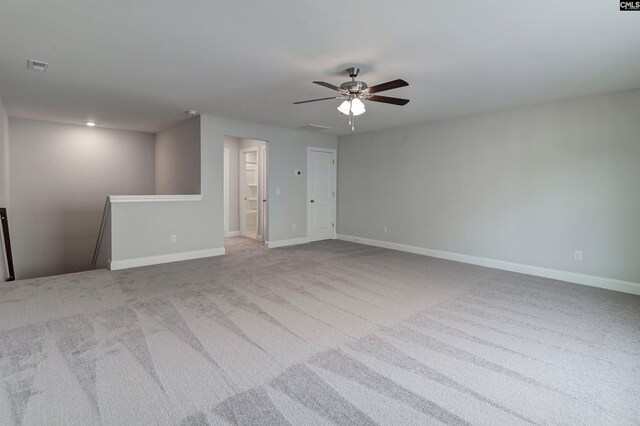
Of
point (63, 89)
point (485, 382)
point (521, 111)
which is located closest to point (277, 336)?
point (485, 382)

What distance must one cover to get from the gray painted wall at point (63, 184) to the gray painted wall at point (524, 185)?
549 cm

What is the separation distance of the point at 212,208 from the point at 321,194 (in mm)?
2609

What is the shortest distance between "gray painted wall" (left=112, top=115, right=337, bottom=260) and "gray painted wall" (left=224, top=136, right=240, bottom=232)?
1862 millimetres

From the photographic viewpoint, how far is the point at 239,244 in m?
6.91

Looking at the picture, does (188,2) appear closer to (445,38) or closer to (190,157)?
(445,38)

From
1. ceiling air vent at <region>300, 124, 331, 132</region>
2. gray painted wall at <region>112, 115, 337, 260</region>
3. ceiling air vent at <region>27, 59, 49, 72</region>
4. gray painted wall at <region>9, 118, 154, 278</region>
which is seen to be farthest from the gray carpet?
ceiling air vent at <region>300, 124, 331, 132</region>

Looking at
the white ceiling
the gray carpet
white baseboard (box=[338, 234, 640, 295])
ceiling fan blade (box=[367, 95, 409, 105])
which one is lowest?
the gray carpet

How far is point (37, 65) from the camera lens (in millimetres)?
3215

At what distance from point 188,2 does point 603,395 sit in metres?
3.68

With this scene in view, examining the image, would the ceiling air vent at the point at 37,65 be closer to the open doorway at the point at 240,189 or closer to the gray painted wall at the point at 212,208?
the gray painted wall at the point at 212,208

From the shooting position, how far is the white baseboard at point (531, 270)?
4.05 metres

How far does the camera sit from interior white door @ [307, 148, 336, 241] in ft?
23.8

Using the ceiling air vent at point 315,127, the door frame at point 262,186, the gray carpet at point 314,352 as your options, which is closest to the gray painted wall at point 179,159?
the door frame at point 262,186

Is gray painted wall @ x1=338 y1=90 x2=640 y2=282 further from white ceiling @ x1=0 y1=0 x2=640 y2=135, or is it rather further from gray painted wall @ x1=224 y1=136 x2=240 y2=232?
gray painted wall @ x1=224 y1=136 x2=240 y2=232
